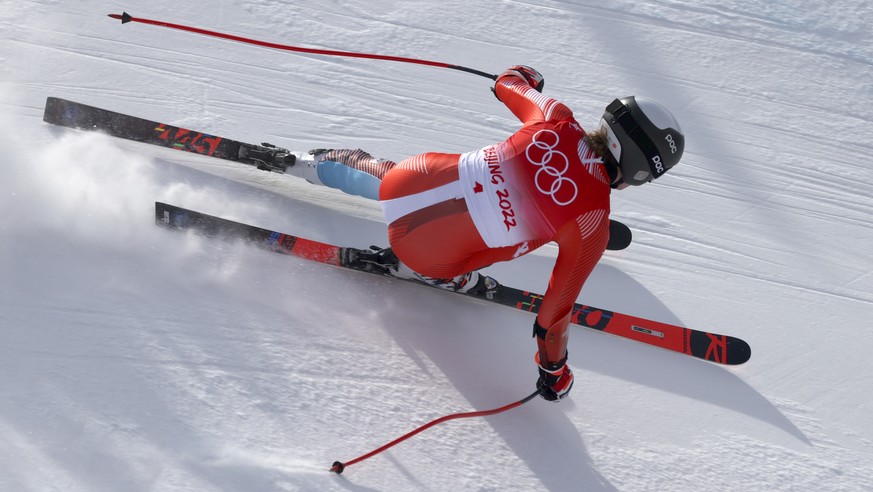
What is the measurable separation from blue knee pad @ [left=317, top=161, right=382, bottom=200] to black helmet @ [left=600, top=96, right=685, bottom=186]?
1.09 meters

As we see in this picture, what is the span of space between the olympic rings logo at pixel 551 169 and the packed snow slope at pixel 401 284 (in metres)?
0.94

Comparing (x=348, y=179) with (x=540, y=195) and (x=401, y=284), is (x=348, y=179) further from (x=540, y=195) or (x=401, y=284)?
(x=540, y=195)

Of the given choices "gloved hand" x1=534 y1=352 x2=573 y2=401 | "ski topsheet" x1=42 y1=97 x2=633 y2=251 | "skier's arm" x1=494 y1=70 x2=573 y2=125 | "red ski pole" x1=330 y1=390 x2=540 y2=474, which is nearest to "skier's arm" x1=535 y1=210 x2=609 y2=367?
"gloved hand" x1=534 y1=352 x2=573 y2=401

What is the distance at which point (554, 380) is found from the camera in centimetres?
311

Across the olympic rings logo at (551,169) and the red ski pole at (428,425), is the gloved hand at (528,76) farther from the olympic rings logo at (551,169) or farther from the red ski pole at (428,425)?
the red ski pole at (428,425)

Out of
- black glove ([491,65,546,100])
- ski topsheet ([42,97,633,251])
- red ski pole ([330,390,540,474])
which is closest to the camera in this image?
red ski pole ([330,390,540,474])

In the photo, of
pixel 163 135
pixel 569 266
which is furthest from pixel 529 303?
pixel 163 135

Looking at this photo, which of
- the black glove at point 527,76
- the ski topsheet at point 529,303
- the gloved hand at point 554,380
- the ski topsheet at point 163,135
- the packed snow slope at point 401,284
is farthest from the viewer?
the ski topsheet at point 163,135

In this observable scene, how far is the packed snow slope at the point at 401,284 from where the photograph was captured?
286cm

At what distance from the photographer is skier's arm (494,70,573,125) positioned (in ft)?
10.1

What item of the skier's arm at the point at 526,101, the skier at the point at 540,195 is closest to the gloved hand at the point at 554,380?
the skier at the point at 540,195

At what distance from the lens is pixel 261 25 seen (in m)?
5.13

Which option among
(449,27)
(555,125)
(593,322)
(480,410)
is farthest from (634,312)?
(449,27)

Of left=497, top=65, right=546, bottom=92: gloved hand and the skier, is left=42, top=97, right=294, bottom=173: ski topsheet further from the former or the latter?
left=497, top=65, right=546, bottom=92: gloved hand
